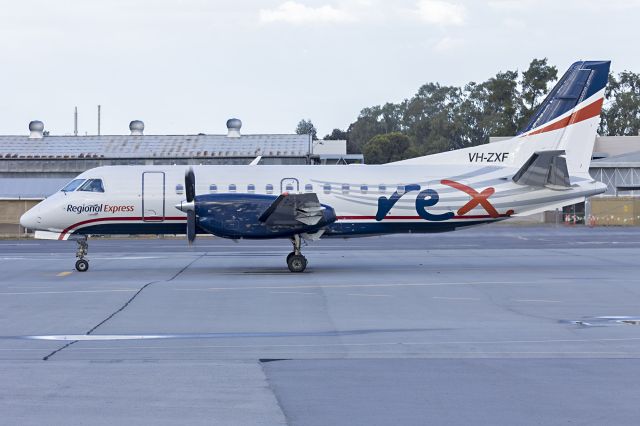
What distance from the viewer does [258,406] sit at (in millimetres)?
9430

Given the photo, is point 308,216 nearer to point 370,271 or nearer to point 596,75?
point 370,271

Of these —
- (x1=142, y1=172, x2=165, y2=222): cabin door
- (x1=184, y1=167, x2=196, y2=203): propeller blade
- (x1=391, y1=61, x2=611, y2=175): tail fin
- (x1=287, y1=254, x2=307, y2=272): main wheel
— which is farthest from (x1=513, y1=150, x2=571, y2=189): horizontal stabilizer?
(x1=142, y1=172, x2=165, y2=222): cabin door

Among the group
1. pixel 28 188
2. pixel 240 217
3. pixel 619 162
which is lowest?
pixel 240 217

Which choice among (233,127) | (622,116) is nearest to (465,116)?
(622,116)

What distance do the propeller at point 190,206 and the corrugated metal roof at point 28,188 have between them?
123 feet

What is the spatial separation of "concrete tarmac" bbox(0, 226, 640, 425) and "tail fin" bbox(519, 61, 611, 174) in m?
3.73

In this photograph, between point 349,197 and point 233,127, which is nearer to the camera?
point 349,197

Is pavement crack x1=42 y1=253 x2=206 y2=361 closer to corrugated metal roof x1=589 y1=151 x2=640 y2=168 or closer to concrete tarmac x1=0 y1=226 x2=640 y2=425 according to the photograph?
concrete tarmac x1=0 y1=226 x2=640 y2=425

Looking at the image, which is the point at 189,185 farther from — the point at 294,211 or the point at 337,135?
the point at 337,135

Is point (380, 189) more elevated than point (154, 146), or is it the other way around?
point (154, 146)

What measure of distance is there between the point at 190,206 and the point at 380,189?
5964 mm

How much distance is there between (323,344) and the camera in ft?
44.9

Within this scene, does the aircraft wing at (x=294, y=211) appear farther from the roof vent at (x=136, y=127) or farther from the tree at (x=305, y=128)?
the tree at (x=305, y=128)

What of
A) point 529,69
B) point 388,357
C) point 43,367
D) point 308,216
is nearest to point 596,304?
point 388,357
